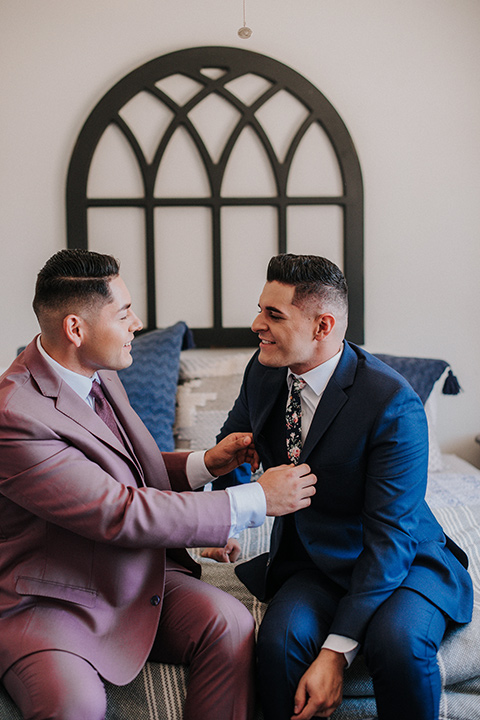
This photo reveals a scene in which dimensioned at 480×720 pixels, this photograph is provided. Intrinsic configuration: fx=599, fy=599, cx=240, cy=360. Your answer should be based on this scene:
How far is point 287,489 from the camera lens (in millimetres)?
1325

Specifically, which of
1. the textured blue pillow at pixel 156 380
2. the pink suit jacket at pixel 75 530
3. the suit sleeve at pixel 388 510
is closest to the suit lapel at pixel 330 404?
the suit sleeve at pixel 388 510

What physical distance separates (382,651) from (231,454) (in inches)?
24.0

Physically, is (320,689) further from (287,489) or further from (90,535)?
(90,535)

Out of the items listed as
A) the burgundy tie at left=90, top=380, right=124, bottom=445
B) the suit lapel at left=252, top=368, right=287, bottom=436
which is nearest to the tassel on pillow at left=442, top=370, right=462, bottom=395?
the suit lapel at left=252, top=368, right=287, bottom=436

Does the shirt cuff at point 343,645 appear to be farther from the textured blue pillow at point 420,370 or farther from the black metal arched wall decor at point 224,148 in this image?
the black metal arched wall decor at point 224,148

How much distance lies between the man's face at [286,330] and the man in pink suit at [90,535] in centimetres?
28

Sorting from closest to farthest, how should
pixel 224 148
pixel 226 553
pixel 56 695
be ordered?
pixel 56 695, pixel 226 553, pixel 224 148

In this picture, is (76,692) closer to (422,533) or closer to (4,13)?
(422,533)

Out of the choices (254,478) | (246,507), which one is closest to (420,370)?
(254,478)

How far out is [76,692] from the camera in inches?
43.6

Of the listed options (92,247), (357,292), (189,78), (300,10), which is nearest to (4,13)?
(189,78)

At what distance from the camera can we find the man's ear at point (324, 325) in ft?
4.77

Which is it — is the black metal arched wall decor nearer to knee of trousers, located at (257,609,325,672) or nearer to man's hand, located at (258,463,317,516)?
man's hand, located at (258,463,317,516)

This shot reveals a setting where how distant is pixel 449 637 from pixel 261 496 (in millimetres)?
537
